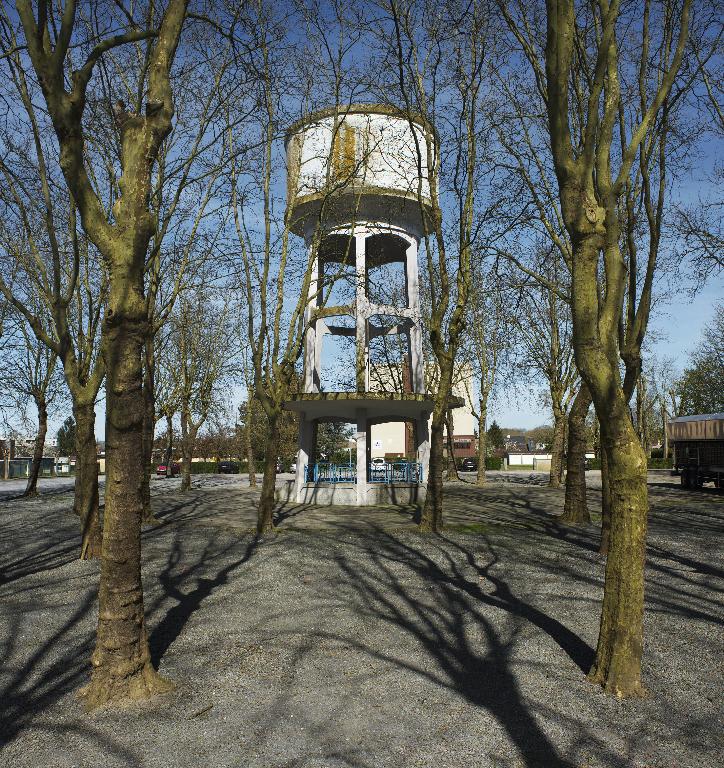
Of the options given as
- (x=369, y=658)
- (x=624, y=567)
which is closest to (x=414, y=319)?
(x=369, y=658)

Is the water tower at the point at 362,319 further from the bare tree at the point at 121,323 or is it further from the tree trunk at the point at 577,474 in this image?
the bare tree at the point at 121,323

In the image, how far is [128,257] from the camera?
557cm

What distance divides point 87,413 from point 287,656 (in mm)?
6852

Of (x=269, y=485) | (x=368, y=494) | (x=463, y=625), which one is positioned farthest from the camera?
(x=368, y=494)

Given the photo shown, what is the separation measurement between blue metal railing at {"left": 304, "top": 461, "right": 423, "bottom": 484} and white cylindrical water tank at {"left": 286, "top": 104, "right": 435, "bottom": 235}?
29.6 feet

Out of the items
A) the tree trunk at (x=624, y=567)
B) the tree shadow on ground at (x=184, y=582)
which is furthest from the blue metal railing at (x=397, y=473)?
the tree trunk at (x=624, y=567)

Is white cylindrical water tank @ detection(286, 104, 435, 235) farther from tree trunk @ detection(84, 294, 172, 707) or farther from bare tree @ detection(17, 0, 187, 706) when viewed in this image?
tree trunk @ detection(84, 294, 172, 707)

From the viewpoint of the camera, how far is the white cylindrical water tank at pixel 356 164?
53.2 ft

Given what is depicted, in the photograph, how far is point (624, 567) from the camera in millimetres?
5703

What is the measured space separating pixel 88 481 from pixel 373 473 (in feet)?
53.8

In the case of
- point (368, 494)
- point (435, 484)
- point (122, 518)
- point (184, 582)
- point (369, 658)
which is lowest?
point (369, 658)

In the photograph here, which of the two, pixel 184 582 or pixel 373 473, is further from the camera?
pixel 373 473

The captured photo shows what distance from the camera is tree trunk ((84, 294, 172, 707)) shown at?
5422 mm

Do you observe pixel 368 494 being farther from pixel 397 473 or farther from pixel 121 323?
pixel 121 323
